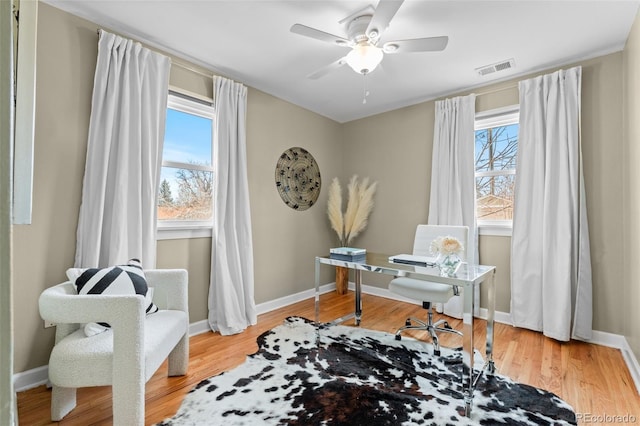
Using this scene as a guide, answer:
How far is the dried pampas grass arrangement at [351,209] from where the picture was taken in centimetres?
403

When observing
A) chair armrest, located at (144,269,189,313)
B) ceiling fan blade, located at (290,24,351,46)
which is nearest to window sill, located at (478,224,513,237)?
ceiling fan blade, located at (290,24,351,46)

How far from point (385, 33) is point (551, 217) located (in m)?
2.23

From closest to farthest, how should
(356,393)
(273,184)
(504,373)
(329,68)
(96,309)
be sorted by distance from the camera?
(96,309), (356,393), (504,373), (329,68), (273,184)

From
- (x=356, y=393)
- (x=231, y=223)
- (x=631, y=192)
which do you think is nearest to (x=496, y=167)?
(x=631, y=192)

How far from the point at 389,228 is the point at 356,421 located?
2694 millimetres

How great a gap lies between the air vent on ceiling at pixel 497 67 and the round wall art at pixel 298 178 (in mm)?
2164

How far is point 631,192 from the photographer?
89.4 inches

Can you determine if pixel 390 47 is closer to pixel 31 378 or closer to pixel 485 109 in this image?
pixel 485 109

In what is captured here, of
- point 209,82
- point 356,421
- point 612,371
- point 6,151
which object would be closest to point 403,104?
point 209,82

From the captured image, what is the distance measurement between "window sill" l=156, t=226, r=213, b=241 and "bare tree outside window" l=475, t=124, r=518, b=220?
293 cm

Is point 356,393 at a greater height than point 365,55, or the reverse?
point 365,55

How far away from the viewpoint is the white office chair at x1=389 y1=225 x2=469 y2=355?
240 centimetres

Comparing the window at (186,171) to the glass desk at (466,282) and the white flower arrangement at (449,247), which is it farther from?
the white flower arrangement at (449,247)

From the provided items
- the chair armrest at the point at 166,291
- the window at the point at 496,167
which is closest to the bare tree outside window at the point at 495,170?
the window at the point at 496,167
